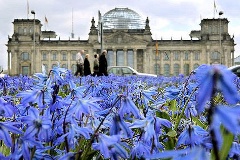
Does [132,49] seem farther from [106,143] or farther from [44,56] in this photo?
[106,143]

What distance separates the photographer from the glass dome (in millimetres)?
92312

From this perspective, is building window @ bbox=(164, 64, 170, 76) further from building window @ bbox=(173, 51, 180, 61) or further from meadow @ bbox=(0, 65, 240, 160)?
meadow @ bbox=(0, 65, 240, 160)

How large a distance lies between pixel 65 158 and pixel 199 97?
0.40 meters

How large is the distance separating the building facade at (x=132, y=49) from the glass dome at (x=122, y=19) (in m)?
8.27

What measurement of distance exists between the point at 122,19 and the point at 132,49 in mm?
16722

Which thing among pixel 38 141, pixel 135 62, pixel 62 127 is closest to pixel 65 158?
pixel 38 141

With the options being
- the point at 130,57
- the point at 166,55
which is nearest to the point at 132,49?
the point at 130,57

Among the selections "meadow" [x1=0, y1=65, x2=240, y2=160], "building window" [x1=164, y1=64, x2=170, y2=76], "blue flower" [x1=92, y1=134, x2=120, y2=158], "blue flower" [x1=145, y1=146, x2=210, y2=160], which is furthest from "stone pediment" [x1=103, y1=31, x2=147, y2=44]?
Answer: "blue flower" [x1=145, y1=146, x2=210, y2=160]

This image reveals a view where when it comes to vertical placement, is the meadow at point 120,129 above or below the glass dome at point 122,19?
below

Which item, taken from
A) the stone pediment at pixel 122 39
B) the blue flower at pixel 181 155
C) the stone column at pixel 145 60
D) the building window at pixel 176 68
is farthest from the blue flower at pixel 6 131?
the building window at pixel 176 68

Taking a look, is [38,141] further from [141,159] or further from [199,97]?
[199,97]

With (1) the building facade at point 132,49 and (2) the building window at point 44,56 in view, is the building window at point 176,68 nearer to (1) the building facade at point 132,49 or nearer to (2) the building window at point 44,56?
(1) the building facade at point 132,49

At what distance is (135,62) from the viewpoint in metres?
80.2

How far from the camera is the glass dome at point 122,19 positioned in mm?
92312
